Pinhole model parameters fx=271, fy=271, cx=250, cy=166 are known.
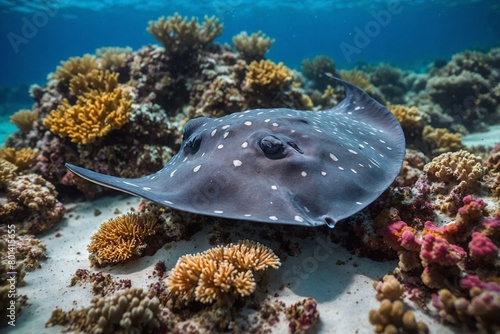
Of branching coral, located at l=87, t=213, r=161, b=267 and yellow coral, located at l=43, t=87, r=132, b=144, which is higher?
yellow coral, located at l=43, t=87, r=132, b=144

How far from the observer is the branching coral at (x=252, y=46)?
1111 centimetres

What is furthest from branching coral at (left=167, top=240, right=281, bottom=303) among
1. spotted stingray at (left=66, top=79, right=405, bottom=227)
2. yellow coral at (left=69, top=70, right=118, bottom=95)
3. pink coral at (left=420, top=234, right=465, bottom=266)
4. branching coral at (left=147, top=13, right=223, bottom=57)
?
branching coral at (left=147, top=13, right=223, bottom=57)

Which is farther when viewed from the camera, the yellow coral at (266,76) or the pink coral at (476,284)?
the yellow coral at (266,76)

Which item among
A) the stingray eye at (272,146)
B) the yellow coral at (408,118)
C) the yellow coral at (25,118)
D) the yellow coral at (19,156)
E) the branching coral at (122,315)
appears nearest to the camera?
the branching coral at (122,315)

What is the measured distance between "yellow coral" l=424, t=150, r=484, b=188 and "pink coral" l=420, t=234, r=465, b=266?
1.65 meters

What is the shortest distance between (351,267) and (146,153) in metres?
5.86

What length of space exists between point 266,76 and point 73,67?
6.83m

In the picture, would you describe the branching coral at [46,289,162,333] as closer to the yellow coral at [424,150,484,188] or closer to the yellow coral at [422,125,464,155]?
the yellow coral at [424,150,484,188]

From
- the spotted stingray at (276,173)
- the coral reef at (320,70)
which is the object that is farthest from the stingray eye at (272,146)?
the coral reef at (320,70)

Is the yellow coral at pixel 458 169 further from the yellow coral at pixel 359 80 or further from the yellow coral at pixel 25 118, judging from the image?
the yellow coral at pixel 25 118

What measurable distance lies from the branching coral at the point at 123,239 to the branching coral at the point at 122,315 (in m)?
1.13

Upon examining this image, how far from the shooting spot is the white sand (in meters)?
3.25

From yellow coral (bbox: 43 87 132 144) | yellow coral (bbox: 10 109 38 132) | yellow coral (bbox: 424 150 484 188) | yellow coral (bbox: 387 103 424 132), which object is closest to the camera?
yellow coral (bbox: 424 150 484 188)

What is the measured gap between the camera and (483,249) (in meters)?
3.05
